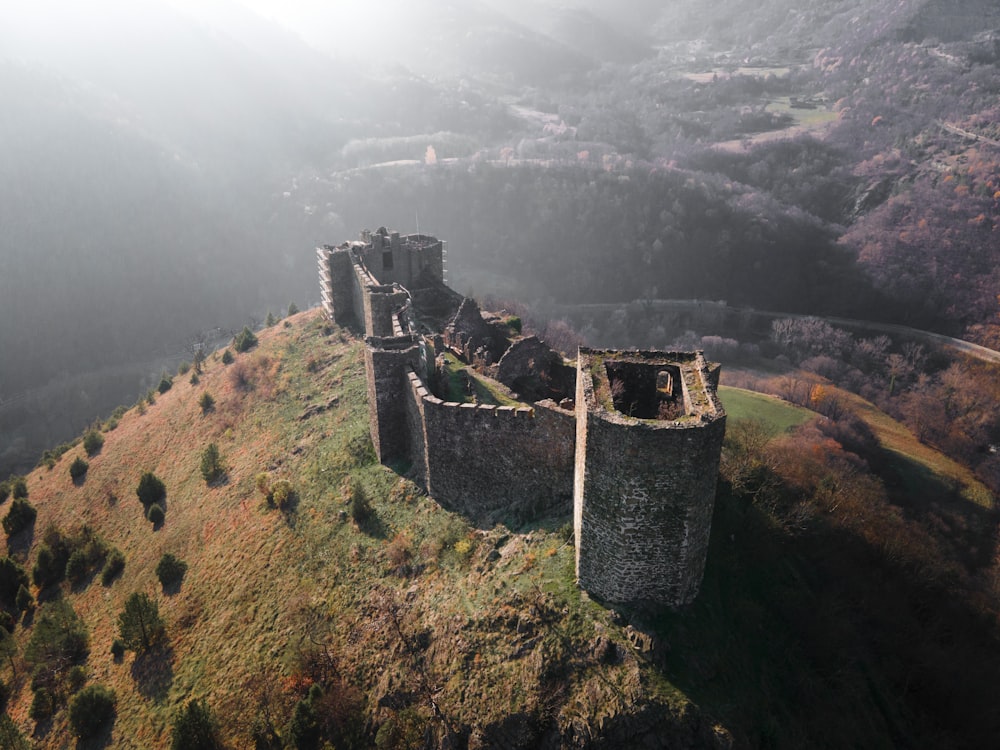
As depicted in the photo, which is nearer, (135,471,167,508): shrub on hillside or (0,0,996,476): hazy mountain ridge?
(135,471,167,508): shrub on hillside

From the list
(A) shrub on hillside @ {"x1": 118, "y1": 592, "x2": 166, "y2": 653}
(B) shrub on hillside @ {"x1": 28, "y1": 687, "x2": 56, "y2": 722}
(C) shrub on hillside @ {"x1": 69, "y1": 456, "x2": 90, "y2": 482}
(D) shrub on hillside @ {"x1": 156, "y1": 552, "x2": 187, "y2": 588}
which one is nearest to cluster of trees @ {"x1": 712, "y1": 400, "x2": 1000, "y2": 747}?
(A) shrub on hillside @ {"x1": 118, "y1": 592, "x2": 166, "y2": 653}

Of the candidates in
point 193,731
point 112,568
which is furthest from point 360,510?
point 112,568

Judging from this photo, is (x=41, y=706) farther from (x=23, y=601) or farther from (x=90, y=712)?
(x=23, y=601)

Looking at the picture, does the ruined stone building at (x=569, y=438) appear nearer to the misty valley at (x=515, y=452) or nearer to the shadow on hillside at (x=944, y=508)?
the misty valley at (x=515, y=452)

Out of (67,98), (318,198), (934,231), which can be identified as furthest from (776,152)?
(67,98)

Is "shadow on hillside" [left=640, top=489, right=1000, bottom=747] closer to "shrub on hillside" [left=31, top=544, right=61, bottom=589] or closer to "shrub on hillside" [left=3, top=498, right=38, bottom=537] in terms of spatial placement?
A: "shrub on hillside" [left=31, top=544, right=61, bottom=589]

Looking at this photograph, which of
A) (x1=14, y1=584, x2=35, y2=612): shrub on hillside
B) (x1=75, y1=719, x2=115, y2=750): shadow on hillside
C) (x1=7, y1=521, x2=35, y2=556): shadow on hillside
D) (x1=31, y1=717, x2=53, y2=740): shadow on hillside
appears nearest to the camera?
(x1=75, y1=719, x2=115, y2=750): shadow on hillside

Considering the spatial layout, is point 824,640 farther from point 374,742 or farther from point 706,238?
point 706,238

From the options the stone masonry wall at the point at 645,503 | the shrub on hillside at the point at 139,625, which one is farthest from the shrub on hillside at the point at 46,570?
the stone masonry wall at the point at 645,503
